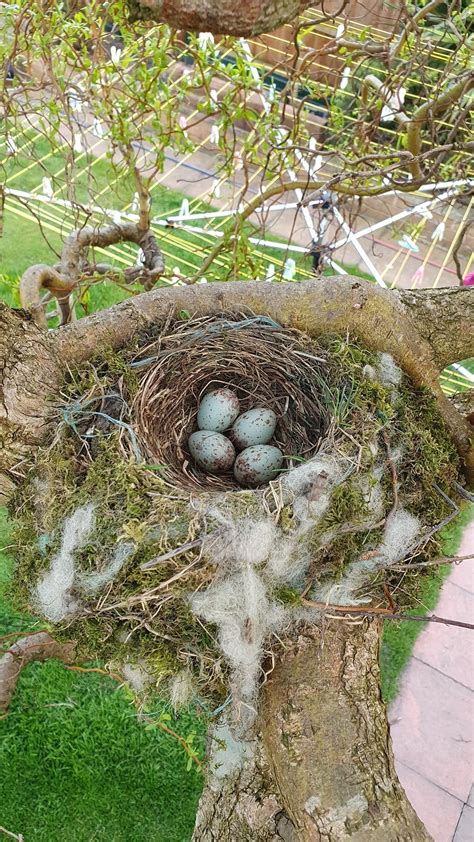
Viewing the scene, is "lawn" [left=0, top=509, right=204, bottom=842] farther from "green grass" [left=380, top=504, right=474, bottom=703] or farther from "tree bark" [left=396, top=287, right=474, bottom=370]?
"tree bark" [left=396, top=287, right=474, bottom=370]

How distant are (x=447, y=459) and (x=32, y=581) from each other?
109 cm

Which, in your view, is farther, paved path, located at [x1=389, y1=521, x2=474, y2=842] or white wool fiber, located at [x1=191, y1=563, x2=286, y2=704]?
paved path, located at [x1=389, y1=521, x2=474, y2=842]

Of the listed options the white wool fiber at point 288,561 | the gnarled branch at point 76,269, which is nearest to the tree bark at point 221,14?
the white wool fiber at point 288,561

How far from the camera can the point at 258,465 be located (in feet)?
7.04

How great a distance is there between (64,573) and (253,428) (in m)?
0.90

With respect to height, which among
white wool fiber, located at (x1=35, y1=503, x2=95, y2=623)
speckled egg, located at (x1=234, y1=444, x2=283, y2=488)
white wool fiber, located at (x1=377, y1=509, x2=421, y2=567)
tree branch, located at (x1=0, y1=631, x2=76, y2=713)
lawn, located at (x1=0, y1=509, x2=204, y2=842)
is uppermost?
white wool fiber, located at (x1=377, y1=509, x2=421, y2=567)

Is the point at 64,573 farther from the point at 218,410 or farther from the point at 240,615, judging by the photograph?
the point at 218,410

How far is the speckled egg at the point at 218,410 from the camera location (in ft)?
7.55

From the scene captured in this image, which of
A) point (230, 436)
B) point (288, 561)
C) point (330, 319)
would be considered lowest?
point (230, 436)

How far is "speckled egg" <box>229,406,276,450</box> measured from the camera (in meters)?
2.28

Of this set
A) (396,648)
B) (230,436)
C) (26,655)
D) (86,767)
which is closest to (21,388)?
(230,436)

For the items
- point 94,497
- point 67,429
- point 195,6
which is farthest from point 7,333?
point 195,6

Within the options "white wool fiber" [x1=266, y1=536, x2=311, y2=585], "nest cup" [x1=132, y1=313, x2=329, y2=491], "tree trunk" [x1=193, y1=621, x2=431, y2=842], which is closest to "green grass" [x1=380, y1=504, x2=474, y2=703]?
"nest cup" [x1=132, y1=313, x2=329, y2=491]

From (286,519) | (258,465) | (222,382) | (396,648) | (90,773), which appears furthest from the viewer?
(396,648)
